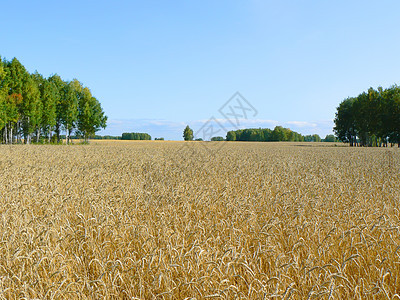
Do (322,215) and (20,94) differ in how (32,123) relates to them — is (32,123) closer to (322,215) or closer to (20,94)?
(20,94)

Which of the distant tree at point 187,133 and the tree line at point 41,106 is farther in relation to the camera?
the distant tree at point 187,133

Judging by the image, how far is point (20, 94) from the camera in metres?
46.6

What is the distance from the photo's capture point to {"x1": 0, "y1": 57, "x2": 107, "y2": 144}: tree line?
151 feet

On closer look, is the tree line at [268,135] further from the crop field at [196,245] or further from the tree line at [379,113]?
the crop field at [196,245]

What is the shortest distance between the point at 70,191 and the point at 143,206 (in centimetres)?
219

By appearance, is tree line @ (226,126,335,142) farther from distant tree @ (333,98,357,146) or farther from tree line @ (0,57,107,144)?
tree line @ (0,57,107,144)

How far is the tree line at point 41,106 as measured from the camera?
45906mm

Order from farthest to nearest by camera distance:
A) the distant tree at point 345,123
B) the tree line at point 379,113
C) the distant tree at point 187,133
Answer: the distant tree at point 187,133 → the distant tree at point 345,123 → the tree line at point 379,113

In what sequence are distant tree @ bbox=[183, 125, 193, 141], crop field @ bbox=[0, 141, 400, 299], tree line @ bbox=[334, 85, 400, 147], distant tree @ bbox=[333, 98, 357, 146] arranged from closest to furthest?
crop field @ bbox=[0, 141, 400, 299], tree line @ bbox=[334, 85, 400, 147], distant tree @ bbox=[333, 98, 357, 146], distant tree @ bbox=[183, 125, 193, 141]

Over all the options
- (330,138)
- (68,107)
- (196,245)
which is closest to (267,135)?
(330,138)

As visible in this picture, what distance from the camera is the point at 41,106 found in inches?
2068

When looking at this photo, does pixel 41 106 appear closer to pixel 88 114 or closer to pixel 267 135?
pixel 88 114

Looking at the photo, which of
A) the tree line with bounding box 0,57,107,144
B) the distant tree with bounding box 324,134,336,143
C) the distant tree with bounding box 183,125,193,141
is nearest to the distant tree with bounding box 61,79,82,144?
the tree line with bounding box 0,57,107,144

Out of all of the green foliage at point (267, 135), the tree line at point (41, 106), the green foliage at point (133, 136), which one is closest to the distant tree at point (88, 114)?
the tree line at point (41, 106)
